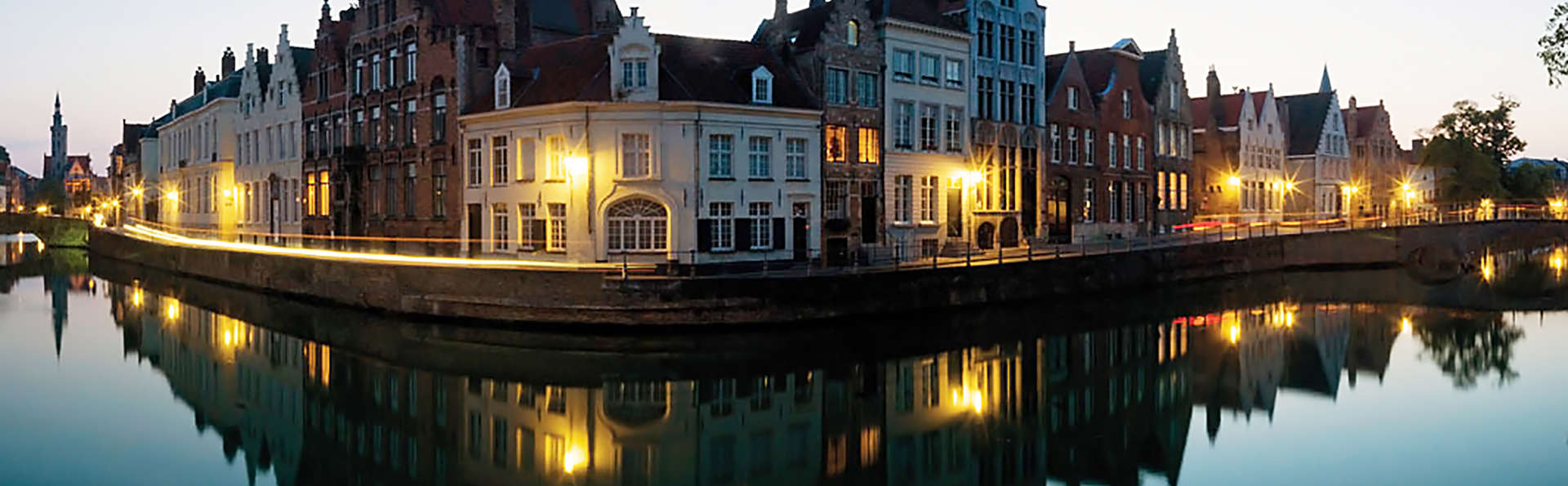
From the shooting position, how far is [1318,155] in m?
73.9

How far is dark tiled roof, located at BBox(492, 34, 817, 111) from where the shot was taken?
34938 mm

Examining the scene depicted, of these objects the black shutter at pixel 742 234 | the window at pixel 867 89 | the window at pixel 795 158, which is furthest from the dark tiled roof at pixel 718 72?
the black shutter at pixel 742 234

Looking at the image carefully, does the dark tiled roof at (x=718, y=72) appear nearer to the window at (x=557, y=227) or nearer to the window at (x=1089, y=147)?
the window at (x=557, y=227)

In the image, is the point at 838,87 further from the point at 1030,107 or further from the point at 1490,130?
the point at 1490,130

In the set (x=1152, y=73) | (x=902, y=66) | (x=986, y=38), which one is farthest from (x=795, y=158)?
(x=1152, y=73)

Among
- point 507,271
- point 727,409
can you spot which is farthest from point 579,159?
point 727,409

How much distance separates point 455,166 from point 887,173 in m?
14.7

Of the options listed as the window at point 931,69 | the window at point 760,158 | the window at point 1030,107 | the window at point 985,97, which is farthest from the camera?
the window at point 1030,107

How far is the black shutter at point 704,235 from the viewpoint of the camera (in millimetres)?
34781

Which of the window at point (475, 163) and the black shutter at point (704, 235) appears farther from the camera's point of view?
the window at point (475, 163)

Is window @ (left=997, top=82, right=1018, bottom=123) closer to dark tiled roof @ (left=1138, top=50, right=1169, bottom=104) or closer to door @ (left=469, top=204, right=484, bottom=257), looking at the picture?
dark tiled roof @ (left=1138, top=50, right=1169, bottom=104)

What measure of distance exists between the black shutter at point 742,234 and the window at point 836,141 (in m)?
4.42

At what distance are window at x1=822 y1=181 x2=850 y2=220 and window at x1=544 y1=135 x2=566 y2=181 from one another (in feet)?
27.5

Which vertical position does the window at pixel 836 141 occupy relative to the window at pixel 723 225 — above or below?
above
